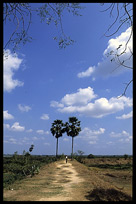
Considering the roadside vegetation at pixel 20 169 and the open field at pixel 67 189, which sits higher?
the open field at pixel 67 189

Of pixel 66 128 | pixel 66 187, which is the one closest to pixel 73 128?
pixel 66 128

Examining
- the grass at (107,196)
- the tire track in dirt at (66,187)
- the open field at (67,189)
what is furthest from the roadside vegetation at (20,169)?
the grass at (107,196)

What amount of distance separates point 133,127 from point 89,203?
374 cm

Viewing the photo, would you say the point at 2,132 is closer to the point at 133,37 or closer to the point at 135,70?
the point at 135,70

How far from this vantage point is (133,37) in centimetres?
444

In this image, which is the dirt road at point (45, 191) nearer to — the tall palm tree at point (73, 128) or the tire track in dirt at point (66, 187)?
the tire track in dirt at point (66, 187)

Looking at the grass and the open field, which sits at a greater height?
the grass

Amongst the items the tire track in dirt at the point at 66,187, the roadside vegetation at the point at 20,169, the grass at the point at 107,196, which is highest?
the grass at the point at 107,196

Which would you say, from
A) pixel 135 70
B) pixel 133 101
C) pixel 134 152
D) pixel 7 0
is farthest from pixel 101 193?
pixel 7 0

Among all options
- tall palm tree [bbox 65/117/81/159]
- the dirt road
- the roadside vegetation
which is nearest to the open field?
the dirt road

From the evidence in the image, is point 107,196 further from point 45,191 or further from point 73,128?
point 73,128

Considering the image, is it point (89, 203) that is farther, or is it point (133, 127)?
point (89, 203)

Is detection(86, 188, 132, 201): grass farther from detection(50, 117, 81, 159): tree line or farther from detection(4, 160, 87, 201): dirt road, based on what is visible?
detection(50, 117, 81, 159): tree line

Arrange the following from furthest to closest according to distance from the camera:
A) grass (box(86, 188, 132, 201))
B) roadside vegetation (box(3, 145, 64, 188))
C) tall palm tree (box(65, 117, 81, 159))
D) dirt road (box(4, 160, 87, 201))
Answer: tall palm tree (box(65, 117, 81, 159)) < roadside vegetation (box(3, 145, 64, 188)) < dirt road (box(4, 160, 87, 201)) < grass (box(86, 188, 132, 201))
